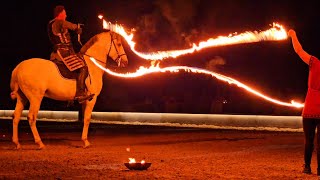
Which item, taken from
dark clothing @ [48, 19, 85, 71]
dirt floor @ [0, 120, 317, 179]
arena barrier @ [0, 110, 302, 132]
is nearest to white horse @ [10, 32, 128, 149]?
dark clothing @ [48, 19, 85, 71]

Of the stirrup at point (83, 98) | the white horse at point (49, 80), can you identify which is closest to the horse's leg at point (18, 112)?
the white horse at point (49, 80)

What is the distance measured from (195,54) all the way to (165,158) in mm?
23667

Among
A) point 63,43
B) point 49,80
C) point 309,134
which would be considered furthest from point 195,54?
point 309,134

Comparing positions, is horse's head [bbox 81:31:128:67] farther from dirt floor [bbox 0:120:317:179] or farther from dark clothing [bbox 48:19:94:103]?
dirt floor [bbox 0:120:317:179]

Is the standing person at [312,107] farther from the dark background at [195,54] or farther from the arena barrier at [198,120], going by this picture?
the dark background at [195,54]

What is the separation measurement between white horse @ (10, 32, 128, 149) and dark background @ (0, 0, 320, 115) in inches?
541

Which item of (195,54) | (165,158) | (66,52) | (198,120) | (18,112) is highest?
(195,54)

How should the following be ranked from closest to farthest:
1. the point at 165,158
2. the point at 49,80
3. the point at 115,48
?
the point at 165,158, the point at 49,80, the point at 115,48

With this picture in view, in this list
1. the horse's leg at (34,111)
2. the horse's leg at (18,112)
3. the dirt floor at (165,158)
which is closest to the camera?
the dirt floor at (165,158)

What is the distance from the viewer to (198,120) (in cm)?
2862

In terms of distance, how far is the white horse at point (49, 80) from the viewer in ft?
48.3

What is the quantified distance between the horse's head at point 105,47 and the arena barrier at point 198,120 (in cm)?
930

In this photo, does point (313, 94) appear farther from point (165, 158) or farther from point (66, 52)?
point (66, 52)

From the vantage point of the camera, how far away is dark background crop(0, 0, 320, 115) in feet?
101
